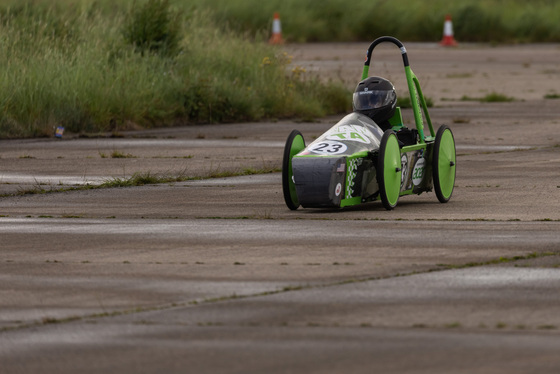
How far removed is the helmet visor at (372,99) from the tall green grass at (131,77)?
983 cm

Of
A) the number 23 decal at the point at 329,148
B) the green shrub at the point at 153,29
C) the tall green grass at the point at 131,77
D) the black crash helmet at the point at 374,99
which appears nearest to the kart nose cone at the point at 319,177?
the number 23 decal at the point at 329,148

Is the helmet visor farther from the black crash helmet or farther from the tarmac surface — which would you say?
the tarmac surface

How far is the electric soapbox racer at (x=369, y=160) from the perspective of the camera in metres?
11.8

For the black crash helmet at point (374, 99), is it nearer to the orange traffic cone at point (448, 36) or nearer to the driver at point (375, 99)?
the driver at point (375, 99)

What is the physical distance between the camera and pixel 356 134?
12.4 m

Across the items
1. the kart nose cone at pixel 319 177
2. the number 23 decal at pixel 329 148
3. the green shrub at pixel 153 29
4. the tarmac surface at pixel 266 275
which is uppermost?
the green shrub at pixel 153 29

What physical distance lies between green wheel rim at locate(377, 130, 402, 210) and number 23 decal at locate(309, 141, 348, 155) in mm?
377

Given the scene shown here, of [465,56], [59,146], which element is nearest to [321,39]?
[465,56]

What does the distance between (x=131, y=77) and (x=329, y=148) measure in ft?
41.8

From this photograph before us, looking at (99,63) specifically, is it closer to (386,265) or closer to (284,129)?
(284,129)

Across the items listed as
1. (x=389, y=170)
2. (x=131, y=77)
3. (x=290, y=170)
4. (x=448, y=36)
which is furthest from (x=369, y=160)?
(x=448, y=36)

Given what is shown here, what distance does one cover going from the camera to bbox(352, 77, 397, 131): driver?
1319 cm

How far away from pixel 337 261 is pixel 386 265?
390 mm

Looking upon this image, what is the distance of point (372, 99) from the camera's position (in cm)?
1320
